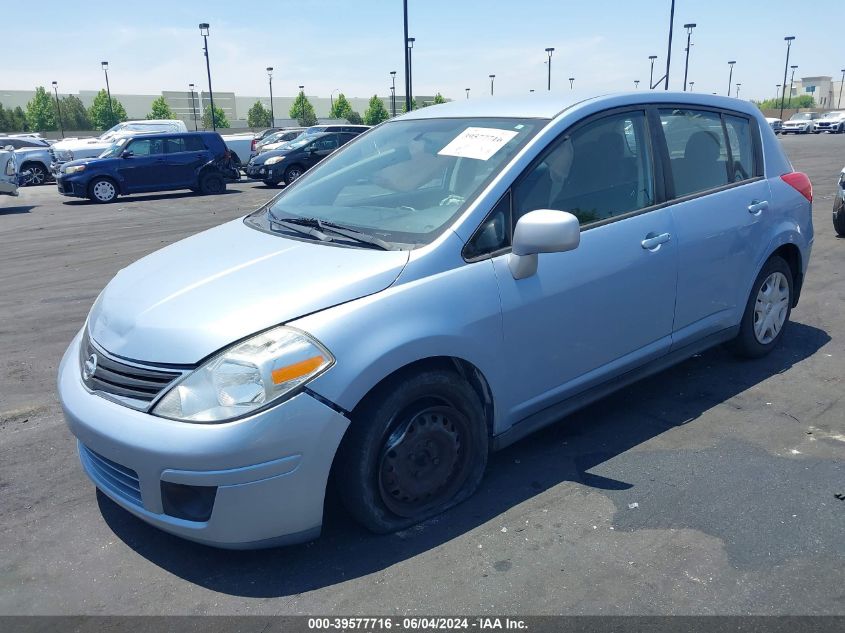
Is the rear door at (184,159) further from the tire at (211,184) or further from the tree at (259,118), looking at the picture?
the tree at (259,118)

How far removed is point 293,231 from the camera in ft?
11.6

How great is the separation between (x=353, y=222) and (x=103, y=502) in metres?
1.78

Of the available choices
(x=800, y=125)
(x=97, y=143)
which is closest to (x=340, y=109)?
(x=800, y=125)

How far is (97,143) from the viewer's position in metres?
26.1

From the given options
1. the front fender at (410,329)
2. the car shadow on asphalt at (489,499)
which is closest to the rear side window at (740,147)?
the car shadow on asphalt at (489,499)

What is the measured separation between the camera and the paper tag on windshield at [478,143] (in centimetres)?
347

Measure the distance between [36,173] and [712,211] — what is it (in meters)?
27.5

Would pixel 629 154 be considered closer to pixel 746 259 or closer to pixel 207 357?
pixel 746 259

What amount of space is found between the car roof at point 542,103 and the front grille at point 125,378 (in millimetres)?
2147

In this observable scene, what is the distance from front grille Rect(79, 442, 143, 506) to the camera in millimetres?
2721

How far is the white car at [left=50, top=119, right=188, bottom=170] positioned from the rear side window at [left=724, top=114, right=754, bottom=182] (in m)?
22.7

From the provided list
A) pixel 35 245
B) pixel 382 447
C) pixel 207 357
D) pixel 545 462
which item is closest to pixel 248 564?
pixel 382 447

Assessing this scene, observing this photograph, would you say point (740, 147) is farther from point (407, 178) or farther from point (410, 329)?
point (410, 329)

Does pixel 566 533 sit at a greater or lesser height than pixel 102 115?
lesser
